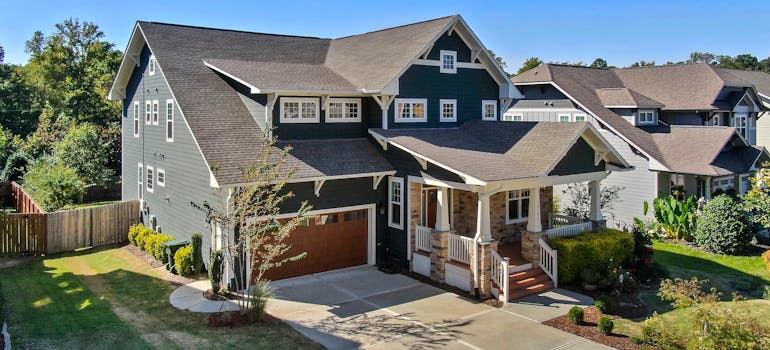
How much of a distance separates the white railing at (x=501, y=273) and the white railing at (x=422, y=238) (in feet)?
7.80

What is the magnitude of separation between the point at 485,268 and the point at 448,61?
864cm

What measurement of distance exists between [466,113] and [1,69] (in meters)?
59.6

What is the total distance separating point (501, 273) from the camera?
54.0ft

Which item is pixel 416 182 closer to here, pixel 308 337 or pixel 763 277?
pixel 308 337

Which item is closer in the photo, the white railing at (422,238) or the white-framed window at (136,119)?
the white railing at (422,238)

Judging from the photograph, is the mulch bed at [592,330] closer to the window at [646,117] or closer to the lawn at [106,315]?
the lawn at [106,315]

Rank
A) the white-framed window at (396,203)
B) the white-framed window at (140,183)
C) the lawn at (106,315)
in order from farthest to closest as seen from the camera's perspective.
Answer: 1. the white-framed window at (140,183)
2. the white-framed window at (396,203)
3. the lawn at (106,315)

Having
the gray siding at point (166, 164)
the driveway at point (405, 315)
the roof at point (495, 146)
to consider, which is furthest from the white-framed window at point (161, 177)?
the roof at point (495, 146)

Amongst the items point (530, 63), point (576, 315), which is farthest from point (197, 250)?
point (530, 63)

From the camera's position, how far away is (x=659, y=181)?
26312 millimetres

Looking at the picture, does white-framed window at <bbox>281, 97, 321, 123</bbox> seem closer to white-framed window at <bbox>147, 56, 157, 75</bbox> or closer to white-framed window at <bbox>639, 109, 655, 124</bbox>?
white-framed window at <bbox>147, 56, 157, 75</bbox>

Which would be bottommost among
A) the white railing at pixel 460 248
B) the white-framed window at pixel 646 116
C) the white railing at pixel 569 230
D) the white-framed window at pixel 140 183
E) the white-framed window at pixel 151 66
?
the white railing at pixel 460 248

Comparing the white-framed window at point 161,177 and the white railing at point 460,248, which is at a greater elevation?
the white-framed window at point 161,177

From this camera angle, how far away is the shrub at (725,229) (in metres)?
22.2
